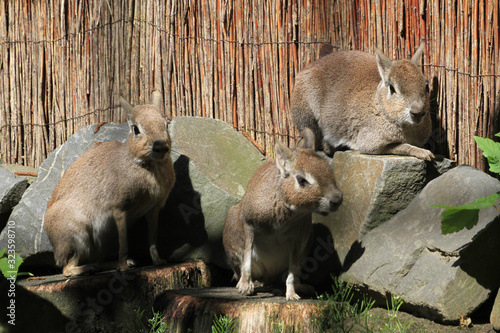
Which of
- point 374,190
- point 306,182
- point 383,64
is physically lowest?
point 374,190

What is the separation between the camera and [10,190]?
741 centimetres

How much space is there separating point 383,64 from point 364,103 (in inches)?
21.4

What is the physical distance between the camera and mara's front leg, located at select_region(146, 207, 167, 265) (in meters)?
6.54

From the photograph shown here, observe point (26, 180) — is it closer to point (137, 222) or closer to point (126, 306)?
point (137, 222)

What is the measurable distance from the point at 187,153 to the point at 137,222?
0.98 metres

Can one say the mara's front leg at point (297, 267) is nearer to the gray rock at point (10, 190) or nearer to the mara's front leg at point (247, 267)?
the mara's front leg at point (247, 267)

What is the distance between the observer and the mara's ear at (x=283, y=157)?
5.29 metres

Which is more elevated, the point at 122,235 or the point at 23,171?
the point at 23,171

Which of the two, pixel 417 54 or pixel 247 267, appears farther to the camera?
pixel 417 54

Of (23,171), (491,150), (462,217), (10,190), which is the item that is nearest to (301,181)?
(462,217)

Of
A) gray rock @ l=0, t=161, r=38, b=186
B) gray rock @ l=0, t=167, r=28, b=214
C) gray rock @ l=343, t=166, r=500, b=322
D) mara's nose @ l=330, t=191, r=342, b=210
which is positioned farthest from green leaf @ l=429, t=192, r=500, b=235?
gray rock @ l=0, t=161, r=38, b=186

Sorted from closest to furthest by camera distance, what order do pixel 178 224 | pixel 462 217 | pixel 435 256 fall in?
pixel 462 217 < pixel 435 256 < pixel 178 224

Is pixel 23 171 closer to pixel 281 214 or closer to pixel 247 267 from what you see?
pixel 247 267

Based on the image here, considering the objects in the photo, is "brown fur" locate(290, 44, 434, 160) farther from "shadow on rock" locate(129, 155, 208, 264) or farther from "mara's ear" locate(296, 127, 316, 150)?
"shadow on rock" locate(129, 155, 208, 264)
